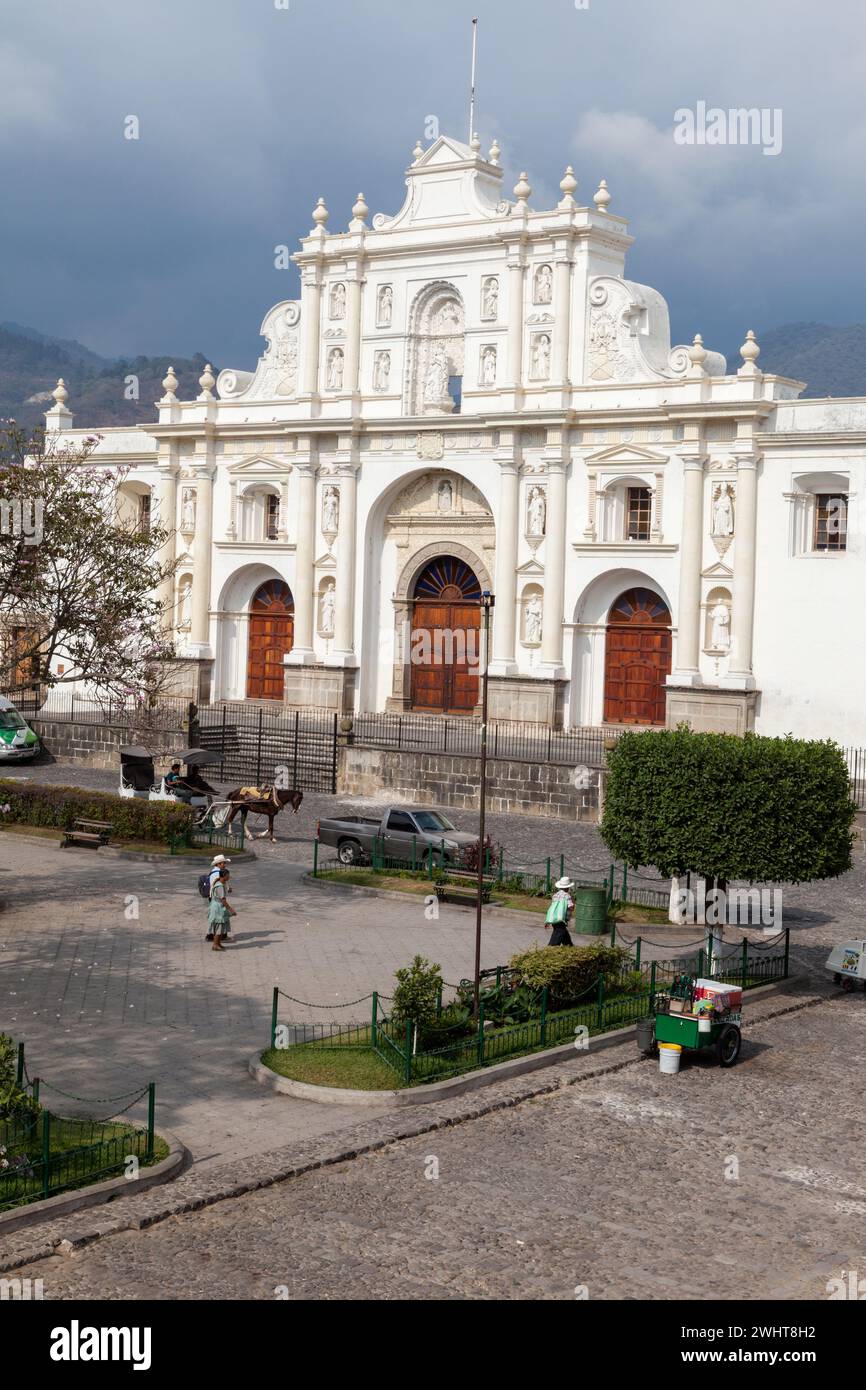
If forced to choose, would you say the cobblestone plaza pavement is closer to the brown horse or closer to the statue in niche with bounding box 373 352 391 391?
the brown horse

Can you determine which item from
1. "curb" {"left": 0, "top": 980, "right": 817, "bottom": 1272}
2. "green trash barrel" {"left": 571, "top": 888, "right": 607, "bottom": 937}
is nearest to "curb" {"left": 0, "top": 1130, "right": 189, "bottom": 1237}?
"curb" {"left": 0, "top": 980, "right": 817, "bottom": 1272}

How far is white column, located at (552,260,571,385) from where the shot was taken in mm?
41031

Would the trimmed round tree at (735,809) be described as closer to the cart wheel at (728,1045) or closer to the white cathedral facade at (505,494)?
the cart wheel at (728,1045)

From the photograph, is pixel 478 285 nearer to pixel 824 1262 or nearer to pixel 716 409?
pixel 716 409

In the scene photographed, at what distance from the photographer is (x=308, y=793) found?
1510 inches

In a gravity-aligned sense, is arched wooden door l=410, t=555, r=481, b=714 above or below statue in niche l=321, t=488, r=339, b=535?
below

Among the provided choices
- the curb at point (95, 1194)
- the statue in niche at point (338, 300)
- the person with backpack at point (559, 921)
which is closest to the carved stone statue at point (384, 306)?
the statue in niche at point (338, 300)

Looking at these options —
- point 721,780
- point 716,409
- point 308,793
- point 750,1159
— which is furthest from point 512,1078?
point 716,409

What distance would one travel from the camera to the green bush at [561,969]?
62.2 ft

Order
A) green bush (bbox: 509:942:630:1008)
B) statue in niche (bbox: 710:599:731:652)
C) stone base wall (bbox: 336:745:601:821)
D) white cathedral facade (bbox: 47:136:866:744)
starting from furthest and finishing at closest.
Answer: statue in niche (bbox: 710:599:731:652), white cathedral facade (bbox: 47:136:866:744), stone base wall (bbox: 336:745:601:821), green bush (bbox: 509:942:630:1008)

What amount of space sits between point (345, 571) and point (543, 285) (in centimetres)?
928

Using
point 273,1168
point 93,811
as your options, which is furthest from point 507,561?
point 273,1168

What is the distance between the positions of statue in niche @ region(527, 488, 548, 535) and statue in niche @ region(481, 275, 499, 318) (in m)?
4.91

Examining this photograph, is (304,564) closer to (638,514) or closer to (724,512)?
(638,514)
